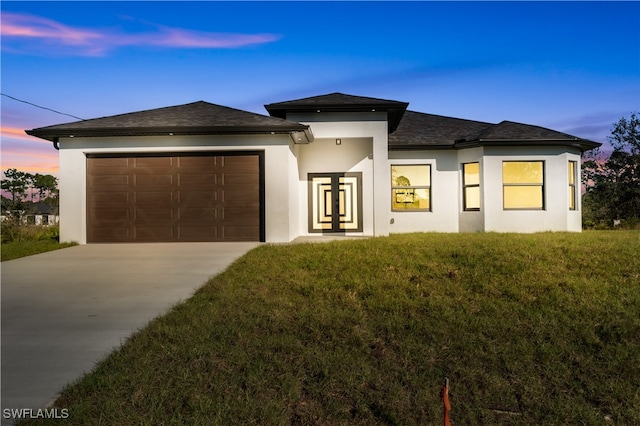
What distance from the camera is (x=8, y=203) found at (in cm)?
2378

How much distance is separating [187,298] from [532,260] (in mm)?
6334

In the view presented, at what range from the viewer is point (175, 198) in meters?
12.5

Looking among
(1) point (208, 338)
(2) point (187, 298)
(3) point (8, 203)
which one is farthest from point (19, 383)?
(3) point (8, 203)

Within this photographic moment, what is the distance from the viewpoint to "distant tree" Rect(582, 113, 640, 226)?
23328 millimetres

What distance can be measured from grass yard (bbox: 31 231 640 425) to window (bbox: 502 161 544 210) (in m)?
8.71

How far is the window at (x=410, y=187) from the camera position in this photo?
52.8 ft

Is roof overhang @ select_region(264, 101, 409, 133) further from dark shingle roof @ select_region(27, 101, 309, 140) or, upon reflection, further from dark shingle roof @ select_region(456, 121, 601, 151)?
dark shingle roof @ select_region(456, 121, 601, 151)

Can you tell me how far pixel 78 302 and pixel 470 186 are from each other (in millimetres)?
13915

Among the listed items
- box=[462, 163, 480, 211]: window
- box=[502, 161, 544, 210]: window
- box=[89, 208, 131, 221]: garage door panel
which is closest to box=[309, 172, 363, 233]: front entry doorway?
box=[462, 163, 480, 211]: window

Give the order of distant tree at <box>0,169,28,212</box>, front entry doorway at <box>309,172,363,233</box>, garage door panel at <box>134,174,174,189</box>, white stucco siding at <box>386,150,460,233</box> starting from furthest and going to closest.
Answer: distant tree at <box>0,169,28,212</box> < white stucco siding at <box>386,150,460,233</box> < front entry doorway at <box>309,172,363,233</box> < garage door panel at <box>134,174,174,189</box>

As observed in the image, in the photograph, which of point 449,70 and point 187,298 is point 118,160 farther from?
point 449,70

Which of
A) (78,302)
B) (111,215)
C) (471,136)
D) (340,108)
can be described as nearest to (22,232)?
(111,215)

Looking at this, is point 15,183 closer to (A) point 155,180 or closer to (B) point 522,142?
(A) point 155,180

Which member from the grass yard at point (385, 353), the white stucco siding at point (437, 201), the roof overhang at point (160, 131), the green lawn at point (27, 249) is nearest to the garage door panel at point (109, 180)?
the roof overhang at point (160, 131)
